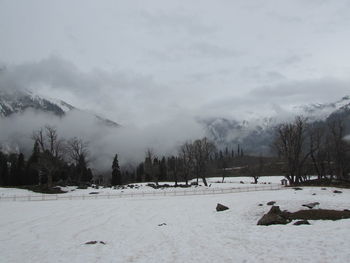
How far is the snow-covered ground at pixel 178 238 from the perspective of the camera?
16609 mm

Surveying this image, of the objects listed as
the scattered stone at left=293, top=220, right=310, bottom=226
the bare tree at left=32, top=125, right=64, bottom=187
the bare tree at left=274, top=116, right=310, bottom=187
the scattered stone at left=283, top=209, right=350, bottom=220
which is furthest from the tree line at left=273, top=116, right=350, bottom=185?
the bare tree at left=32, top=125, right=64, bottom=187

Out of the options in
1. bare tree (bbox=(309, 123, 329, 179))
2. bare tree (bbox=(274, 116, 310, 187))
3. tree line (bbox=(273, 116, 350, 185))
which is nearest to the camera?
tree line (bbox=(273, 116, 350, 185))

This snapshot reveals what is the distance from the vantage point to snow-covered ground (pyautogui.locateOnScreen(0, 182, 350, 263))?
1661cm

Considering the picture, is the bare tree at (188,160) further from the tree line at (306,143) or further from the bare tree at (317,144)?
the bare tree at (317,144)

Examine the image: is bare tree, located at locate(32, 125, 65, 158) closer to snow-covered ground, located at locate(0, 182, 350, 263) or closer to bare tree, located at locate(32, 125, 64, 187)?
bare tree, located at locate(32, 125, 64, 187)

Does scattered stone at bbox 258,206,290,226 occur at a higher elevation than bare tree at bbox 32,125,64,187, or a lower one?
lower

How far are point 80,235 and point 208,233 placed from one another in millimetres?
8923

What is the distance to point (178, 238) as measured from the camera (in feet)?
71.4

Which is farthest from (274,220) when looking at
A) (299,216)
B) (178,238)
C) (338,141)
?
(338,141)

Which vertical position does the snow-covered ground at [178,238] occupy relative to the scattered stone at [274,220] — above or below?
below

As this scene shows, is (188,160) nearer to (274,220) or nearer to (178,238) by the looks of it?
(274,220)

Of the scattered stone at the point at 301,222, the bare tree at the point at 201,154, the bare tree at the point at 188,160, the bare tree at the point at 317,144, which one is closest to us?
the scattered stone at the point at 301,222

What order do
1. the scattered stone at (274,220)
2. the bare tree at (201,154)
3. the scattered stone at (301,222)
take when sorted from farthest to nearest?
1. the bare tree at (201,154)
2. the scattered stone at (274,220)
3. the scattered stone at (301,222)

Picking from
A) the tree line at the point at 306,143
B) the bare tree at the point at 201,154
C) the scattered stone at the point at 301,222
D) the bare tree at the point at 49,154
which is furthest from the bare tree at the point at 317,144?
the bare tree at the point at 49,154
